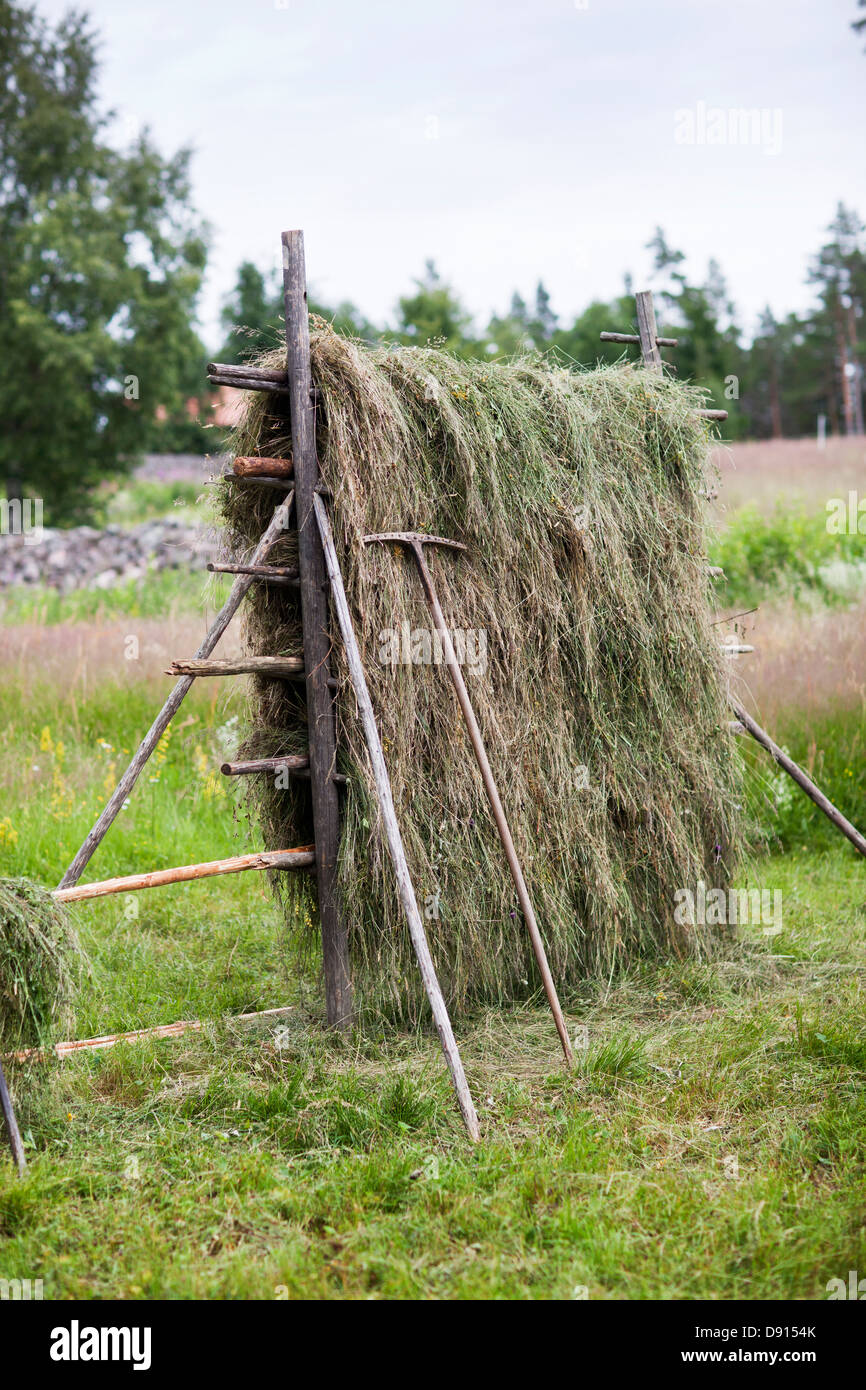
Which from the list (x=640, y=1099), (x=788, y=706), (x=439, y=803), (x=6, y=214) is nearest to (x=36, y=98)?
(x=6, y=214)

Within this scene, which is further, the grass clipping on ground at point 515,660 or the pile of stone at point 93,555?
the pile of stone at point 93,555

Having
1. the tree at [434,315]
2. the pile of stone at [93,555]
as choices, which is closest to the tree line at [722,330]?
the tree at [434,315]

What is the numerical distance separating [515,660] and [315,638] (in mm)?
973

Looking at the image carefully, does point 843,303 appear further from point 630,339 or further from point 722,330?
point 630,339

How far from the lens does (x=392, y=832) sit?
4.01 meters

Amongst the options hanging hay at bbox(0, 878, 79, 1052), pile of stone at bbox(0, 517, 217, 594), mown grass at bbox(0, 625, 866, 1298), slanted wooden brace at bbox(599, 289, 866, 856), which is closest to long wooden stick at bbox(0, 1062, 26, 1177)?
mown grass at bbox(0, 625, 866, 1298)

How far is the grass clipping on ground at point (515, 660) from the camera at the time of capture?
4418 millimetres

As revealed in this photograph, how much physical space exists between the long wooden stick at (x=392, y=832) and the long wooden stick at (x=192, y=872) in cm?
49

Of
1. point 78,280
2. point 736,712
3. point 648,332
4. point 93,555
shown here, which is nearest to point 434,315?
point 78,280

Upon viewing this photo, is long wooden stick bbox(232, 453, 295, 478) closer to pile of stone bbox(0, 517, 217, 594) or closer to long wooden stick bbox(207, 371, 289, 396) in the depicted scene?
long wooden stick bbox(207, 371, 289, 396)

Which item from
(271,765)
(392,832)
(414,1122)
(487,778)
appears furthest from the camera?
(271,765)

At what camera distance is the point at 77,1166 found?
3488 millimetres

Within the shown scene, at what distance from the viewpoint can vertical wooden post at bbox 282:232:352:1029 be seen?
14.2 feet

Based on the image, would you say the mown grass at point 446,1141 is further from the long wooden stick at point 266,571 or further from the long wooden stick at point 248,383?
the long wooden stick at point 248,383
